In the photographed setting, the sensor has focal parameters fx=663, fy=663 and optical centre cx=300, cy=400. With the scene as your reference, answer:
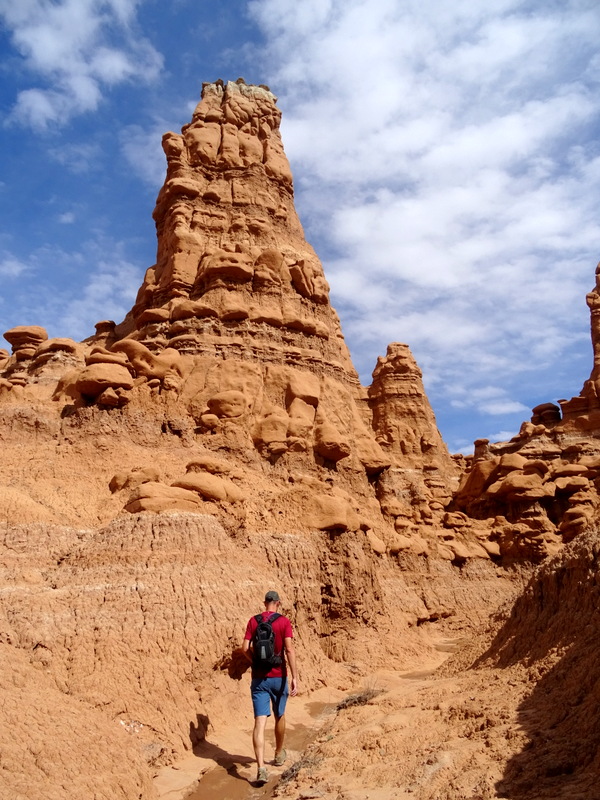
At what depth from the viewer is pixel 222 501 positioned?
626 inches

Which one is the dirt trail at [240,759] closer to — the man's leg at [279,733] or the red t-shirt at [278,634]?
the man's leg at [279,733]

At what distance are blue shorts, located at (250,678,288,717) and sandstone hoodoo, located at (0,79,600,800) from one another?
1071 millimetres

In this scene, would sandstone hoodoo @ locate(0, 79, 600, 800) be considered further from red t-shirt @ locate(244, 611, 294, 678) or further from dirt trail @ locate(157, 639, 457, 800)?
red t-shirt @ locate(244, 611, 294, 678)

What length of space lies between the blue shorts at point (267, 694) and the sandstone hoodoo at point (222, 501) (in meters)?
1.07

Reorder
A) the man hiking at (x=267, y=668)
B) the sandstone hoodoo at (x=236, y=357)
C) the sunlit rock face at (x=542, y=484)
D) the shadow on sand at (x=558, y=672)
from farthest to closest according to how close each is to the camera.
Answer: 1. the sunlit rock face at (x=542, y=484)
2. the sandstone hoodoo at (x=236, y=357)
3. the man hiking at (x=267, y=668)
4. the shadow on sand at (x=558, y=672)

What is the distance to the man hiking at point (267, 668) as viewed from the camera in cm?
854

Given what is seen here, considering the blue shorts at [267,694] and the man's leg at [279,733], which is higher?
the blue shorts at [267,694]

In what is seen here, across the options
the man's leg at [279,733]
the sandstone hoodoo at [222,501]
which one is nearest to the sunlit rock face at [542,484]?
the sandstone hoodoo at [222,501]

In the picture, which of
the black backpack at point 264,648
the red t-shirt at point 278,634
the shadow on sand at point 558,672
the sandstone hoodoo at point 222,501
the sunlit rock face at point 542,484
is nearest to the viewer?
the shadow on sand at point 558,672

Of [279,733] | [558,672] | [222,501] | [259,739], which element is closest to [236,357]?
[222,501]

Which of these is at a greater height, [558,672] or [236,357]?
[236,357]

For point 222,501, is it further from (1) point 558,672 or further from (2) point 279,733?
(1) point 558,672

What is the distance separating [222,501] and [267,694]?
749 cm

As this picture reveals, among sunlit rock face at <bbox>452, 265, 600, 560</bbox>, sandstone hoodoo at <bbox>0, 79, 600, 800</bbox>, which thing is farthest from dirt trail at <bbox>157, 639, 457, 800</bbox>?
sunlit rock face at <bbox>452, 265, 600, 560</bbox>
